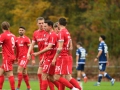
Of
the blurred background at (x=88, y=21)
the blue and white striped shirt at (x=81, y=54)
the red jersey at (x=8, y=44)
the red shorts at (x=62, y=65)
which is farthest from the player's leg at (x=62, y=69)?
the blurred background at (x=88, y=21)

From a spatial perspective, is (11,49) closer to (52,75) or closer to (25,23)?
(52,75)

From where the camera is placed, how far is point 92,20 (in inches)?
1447

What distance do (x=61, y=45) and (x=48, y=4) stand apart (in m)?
22.4

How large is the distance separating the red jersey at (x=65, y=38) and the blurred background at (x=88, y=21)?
719 inches

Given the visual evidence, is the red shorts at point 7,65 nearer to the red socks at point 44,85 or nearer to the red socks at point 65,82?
the red socks at point 44,85

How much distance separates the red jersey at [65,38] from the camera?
15.9 meters

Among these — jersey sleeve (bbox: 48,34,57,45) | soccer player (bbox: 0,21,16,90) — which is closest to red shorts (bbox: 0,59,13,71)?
soccer player (bbox: 0,21,16,90)

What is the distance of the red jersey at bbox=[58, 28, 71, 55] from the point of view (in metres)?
15.9

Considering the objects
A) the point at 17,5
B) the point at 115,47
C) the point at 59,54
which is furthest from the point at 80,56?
the point at 59,54

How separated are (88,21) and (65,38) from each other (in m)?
21.3

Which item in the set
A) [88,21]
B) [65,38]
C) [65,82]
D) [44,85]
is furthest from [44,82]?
[88,21]

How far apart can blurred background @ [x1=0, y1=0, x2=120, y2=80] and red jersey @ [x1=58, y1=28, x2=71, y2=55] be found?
18.3 metres

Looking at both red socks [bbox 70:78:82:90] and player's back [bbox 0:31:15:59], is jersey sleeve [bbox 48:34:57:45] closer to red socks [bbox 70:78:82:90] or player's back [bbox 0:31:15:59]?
red socks [bbox 70:78:82:90]

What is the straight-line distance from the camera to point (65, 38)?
16.1 metres
